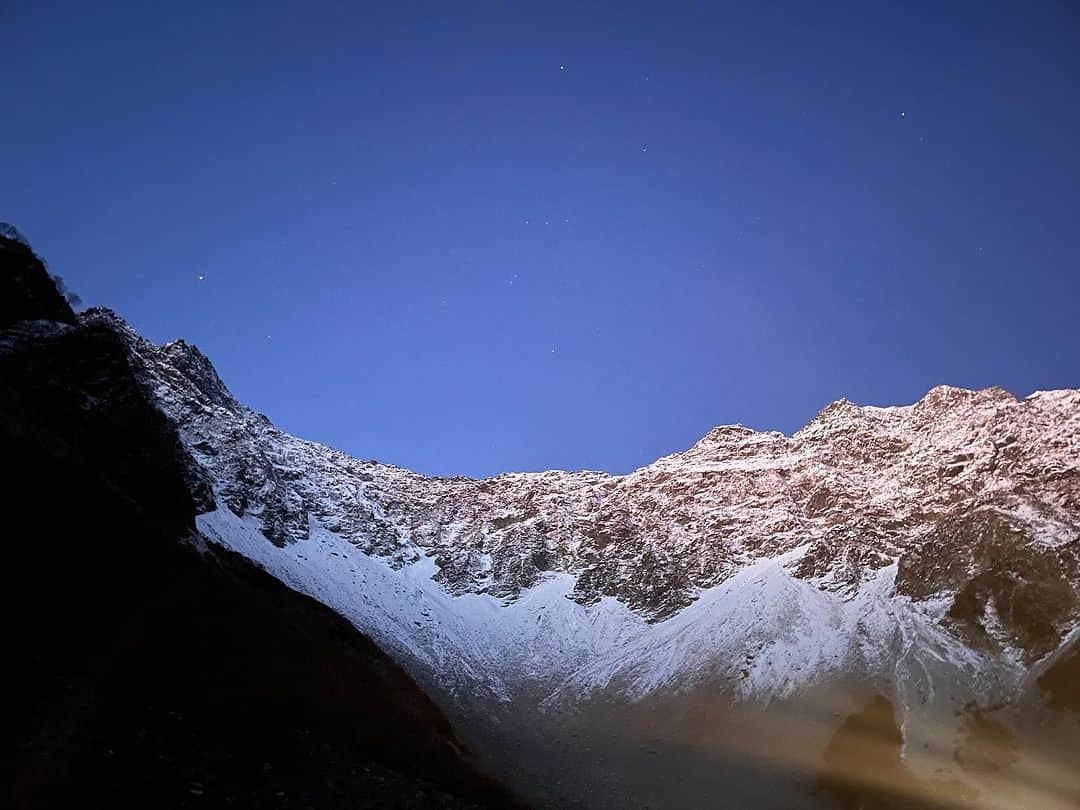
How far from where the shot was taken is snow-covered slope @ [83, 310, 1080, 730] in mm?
96062

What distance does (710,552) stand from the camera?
135625mm

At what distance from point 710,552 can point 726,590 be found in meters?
13.5

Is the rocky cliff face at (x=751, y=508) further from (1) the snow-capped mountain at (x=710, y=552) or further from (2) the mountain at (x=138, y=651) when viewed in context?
(2) the mountain at (x=138, y=651)

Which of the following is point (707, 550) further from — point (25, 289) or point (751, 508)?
point (25, 289)

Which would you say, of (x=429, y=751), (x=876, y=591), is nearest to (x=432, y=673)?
(x=429, y=751)

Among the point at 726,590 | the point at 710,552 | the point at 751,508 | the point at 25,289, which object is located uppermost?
the point at 751,508

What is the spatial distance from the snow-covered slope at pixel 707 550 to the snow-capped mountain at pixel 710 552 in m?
0.44

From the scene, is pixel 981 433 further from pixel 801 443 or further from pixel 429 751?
pixel 429 751

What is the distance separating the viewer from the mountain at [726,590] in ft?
241

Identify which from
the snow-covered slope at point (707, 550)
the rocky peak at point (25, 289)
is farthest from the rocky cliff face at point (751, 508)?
the rocky peak at point (25, 289)

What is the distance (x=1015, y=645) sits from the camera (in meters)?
90.6

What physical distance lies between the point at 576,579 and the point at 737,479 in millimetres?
45492

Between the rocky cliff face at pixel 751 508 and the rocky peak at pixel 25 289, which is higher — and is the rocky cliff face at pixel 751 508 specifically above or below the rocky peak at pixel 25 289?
above

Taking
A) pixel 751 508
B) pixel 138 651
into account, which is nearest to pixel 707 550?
pixel 751 508
